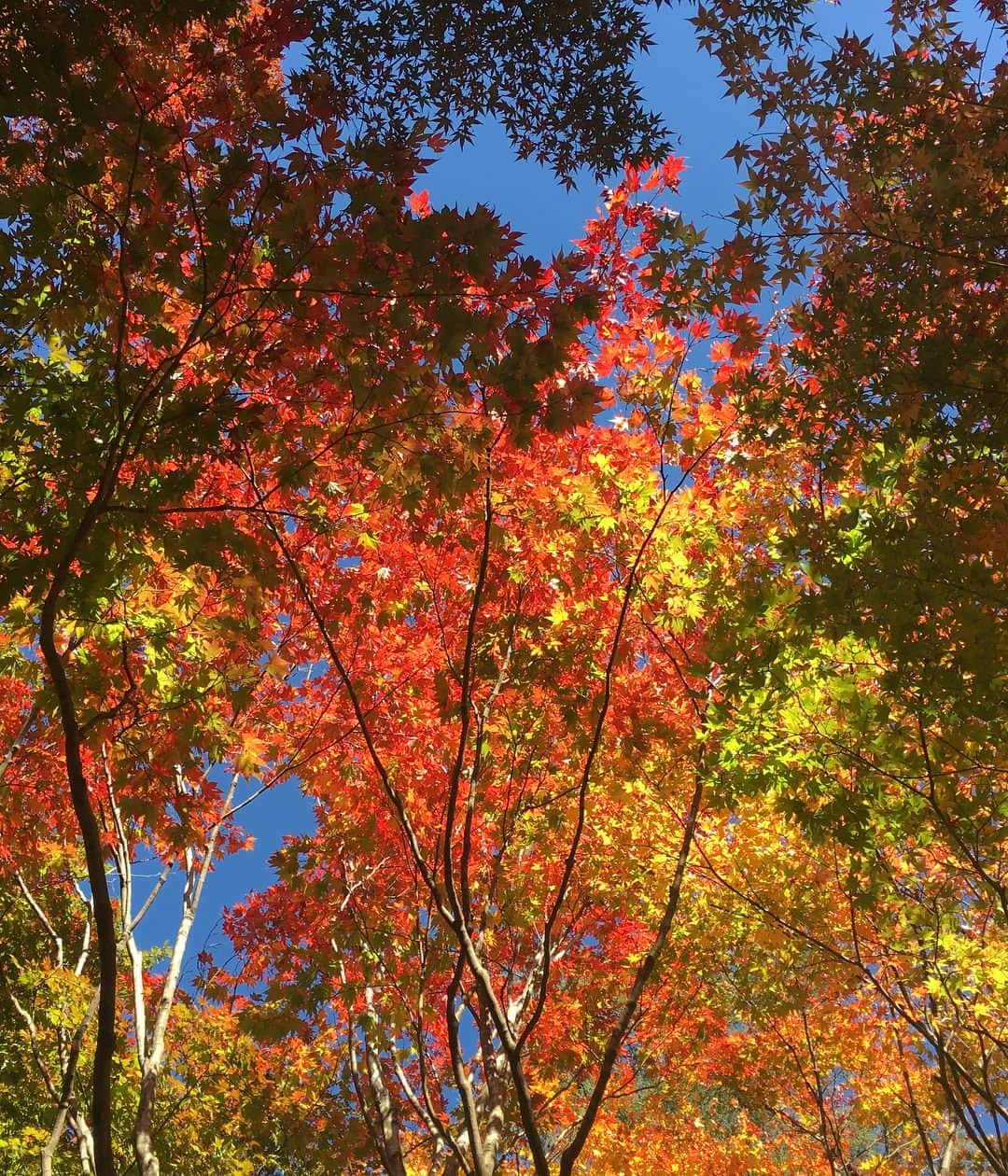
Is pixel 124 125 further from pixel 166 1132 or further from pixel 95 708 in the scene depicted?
pixel 166 1132

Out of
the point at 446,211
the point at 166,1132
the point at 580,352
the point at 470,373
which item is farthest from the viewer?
the point at 166,1132

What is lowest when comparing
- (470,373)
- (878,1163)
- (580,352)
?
(878,1163)

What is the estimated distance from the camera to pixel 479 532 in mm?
6348

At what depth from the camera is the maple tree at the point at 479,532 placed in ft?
12.8

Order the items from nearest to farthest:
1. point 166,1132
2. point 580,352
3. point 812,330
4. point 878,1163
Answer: point 812,330
point 580,352
point 166,1132
point 878,1163

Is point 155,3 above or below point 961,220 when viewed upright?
above

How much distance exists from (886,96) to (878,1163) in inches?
593

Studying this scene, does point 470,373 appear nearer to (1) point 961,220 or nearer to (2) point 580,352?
(2) point 580,352

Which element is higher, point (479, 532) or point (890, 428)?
point (479, 532)

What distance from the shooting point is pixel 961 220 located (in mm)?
4566

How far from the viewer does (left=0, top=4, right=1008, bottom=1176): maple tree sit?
3893mm

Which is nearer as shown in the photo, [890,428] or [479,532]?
[890,428]

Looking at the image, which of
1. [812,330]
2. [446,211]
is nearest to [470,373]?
[446,211]

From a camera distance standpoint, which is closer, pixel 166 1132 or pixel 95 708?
pixel 95 708
